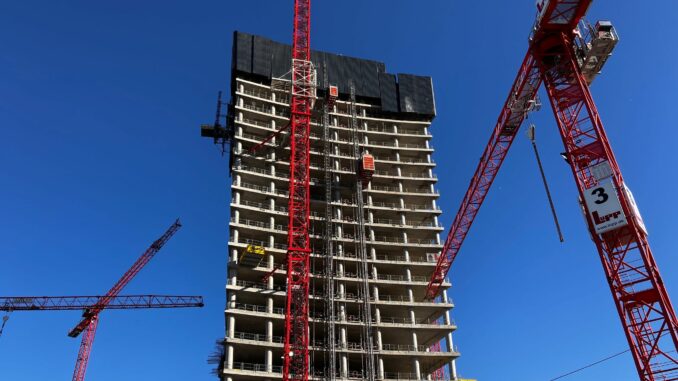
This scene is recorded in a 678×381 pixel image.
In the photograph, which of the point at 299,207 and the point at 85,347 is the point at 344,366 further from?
the point at 85,347

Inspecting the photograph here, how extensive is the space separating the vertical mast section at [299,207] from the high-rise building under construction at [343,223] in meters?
3.03

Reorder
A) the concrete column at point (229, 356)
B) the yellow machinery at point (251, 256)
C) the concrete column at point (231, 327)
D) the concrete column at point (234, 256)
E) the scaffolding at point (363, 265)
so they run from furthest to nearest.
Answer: the concrete column at point (234, 256), the scaffolding at point (363, 265), the yellow machinery at point (251, 256), the concrete column at point (231, 327), the concrete column at point (229, 356)

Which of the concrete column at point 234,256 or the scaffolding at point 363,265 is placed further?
the concrete column at point 234,256

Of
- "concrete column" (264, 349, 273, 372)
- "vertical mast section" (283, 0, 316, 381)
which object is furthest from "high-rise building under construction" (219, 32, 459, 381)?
"vertical mast section" (283, 0, 316, 381)

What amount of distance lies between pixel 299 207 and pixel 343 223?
1067 centimetres

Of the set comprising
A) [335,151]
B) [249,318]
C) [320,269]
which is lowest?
[249,318]

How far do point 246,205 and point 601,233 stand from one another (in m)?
52.0

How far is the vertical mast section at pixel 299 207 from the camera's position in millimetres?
66125

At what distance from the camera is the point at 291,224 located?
236 feet

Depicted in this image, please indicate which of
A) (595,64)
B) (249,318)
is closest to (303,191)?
(249,318)

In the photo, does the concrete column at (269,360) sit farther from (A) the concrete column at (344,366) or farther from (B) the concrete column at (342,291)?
(B) the concrete column at (342,291)

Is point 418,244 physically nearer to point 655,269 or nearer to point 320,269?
point 320,269

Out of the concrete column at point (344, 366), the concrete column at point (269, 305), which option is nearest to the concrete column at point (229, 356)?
the concrete column at point (269, 305)

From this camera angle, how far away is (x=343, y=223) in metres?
84.4
